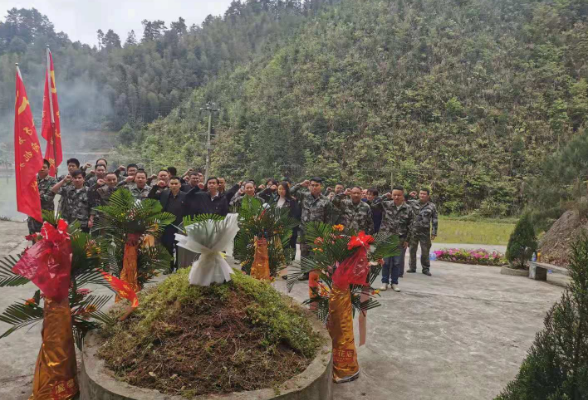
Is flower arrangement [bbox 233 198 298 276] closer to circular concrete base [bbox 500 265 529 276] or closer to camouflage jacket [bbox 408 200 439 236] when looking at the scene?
camouflage jacket [bbox 408 200 439 236]

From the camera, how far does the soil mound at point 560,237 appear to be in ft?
31.6

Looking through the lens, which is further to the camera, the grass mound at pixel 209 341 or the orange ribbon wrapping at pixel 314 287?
the orange ribbon wrapping at pixel 314 287

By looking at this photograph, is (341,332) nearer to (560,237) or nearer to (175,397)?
(175,397)

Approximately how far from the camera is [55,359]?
3.01m

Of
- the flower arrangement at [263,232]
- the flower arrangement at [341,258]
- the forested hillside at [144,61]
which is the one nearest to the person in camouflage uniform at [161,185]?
the flower arrangement at [263,232]

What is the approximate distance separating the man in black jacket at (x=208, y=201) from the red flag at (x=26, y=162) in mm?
2082

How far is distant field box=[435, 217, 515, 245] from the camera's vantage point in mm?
16641

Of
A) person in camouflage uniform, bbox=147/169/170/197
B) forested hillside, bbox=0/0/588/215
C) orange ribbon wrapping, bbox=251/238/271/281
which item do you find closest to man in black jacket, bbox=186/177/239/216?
person in camouflage uniform, bbox=147/169/170/197

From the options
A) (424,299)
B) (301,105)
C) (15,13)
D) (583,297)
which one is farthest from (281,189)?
(15,13)

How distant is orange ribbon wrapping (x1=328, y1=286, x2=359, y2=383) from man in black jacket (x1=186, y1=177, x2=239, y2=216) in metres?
3.48

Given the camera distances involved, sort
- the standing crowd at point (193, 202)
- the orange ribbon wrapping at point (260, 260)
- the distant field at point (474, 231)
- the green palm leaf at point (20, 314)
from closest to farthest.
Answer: the green palm leaf at point (20, 314)
the orange ribbon wrapping at point (260, 260)
the standing crowd at point (193, 202)
the distant field at point (474, 231)

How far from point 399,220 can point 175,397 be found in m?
5.47

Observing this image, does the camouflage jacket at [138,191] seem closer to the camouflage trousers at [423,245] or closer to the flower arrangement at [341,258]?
the flower arrangement at [341,258]

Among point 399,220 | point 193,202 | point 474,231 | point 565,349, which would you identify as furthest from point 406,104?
point 565,349
